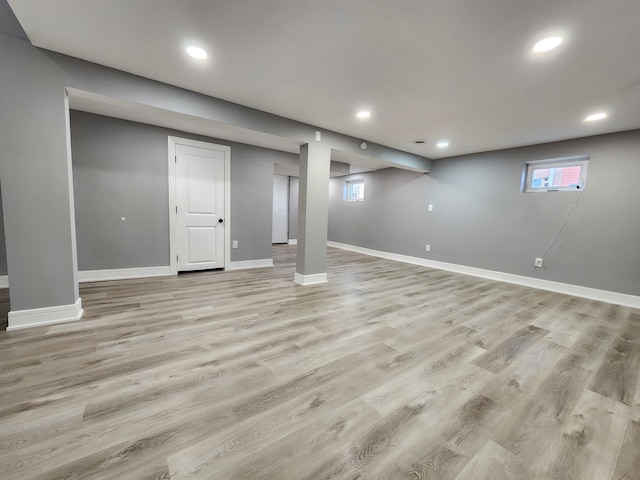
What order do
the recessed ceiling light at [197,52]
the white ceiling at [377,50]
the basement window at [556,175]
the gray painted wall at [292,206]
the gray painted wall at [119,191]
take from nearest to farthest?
1. the white ceiling at [377,50]
2. the recessed ceiling light at [197,52]
3. the gray painted wall at [119,191]
4. the basement window at [556,175]
5. the gray painted wall at [292,206]

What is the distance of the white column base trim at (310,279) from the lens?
4027 mm

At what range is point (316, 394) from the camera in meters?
1.62

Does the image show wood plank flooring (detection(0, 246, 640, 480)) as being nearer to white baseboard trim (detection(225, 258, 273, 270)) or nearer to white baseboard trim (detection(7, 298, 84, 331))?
white baseboard trim (detection(7, 298, 84, 331))

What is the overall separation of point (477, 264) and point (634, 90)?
10.9ft

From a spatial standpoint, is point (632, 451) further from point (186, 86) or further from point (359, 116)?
point (186, 86)

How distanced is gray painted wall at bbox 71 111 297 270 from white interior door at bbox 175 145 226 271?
21 centimetres

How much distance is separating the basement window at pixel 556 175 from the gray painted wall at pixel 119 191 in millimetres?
5570

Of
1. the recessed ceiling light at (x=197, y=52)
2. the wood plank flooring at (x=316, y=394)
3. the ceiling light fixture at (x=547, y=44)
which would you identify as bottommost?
the wood plank flooring at (x=316, y=394)

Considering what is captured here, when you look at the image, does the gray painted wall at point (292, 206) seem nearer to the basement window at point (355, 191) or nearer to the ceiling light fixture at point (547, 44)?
the basement window at point (355, 191)

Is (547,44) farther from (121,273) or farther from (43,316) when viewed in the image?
(121,273)

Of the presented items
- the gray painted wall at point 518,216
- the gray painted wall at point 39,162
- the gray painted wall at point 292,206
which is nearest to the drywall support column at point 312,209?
the gray painted wall at point 39,162

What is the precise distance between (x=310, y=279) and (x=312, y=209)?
1113 mm

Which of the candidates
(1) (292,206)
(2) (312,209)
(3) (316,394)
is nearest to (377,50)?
(2) (312,209)

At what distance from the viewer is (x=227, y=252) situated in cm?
484
